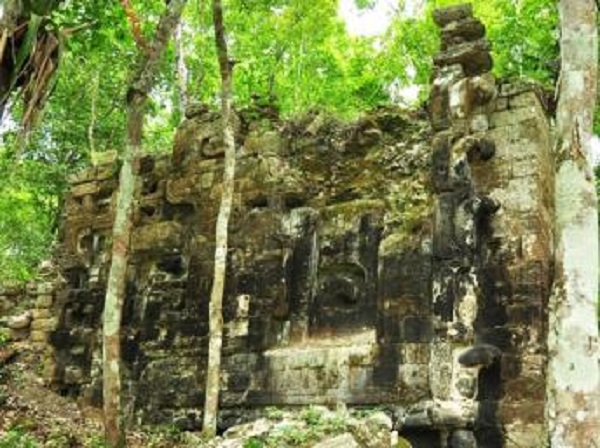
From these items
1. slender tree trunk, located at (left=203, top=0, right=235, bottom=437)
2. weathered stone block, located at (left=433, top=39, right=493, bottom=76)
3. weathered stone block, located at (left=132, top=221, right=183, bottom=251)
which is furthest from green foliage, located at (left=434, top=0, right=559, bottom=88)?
weathered stone block, located at (left=132, top=221, right=183, bottom=251)

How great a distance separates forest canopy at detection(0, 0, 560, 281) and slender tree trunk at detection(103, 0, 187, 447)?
357 cm

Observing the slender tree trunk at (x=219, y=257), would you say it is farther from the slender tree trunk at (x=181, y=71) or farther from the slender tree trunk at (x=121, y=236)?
the slender tree trunk at (x=181, y=71)

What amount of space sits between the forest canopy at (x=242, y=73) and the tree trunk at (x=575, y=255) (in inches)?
313

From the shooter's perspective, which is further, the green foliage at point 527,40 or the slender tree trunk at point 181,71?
the slender tree trunk at point 181,71

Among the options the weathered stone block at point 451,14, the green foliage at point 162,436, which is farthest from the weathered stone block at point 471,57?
the green foliage at point 162,436

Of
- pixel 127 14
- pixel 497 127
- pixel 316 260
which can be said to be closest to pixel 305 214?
pixel 316 260

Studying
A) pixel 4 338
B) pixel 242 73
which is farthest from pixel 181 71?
pixel 4 338

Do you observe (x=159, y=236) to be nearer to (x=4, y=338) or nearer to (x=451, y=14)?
(x=4, y=338)

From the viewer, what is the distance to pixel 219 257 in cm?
939

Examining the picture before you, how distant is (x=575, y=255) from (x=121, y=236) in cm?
498

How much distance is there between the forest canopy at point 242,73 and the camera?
1520cm

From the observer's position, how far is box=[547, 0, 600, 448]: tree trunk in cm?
→ 475

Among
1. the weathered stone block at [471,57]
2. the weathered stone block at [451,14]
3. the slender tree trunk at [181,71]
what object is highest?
the slender tree trunk at [181,71]

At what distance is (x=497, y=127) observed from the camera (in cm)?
877
